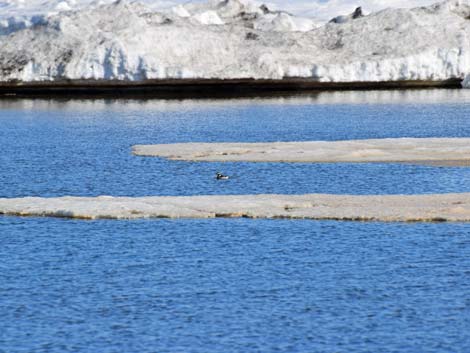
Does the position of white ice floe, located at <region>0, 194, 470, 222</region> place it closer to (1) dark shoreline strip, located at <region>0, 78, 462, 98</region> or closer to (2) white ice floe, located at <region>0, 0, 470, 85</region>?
(2) white ice floe, located at <region>0, 0, 470, 85</region>

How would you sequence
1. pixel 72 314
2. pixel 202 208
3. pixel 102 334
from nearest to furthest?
pixel 102 334 → pixel 72 314 → pixel 202 208

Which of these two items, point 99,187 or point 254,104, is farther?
point 254,104

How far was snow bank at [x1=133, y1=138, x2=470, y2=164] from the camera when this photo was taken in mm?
45625

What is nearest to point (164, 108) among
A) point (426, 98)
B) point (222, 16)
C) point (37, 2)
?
point (222, 16)

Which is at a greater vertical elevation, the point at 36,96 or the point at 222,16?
the point at 222,16

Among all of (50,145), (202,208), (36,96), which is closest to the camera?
(202,208)

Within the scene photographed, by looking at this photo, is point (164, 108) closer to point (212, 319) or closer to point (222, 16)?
point (222, 16)

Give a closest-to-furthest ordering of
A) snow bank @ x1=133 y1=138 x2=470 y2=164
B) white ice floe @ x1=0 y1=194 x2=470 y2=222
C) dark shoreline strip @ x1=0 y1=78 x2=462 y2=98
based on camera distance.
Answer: white ice floe @ x1=0 y1=194 x2=470 y2=222
snow bank @ x1=133 y1=138 x2=470 y2=164
dark shoreline strip @ x1=0 y1=78 x2=462 y2=98

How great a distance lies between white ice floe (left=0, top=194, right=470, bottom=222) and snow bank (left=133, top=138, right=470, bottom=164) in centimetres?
1192

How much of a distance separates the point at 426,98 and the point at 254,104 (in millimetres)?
14676

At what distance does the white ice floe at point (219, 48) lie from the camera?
9081cm

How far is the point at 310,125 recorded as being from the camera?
69.7 m

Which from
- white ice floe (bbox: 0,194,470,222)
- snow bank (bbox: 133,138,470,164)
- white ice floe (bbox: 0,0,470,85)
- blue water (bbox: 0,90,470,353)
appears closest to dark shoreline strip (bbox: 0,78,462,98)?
white ice floe (bbox: 0,0,470,85)

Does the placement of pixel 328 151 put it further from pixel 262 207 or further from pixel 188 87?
pixel 188 87
